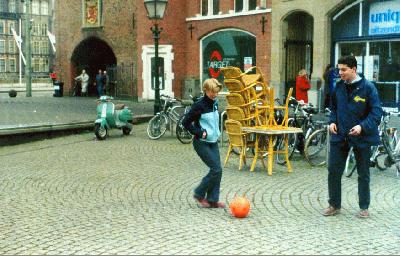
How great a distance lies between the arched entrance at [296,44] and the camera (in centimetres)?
2444

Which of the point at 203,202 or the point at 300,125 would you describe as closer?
the point at 203,202

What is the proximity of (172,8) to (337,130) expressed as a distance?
78.0 feet

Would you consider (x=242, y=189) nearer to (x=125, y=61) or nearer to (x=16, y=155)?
(x=16, y=155)

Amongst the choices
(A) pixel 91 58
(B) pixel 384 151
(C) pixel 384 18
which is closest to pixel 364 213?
(B) pixel 384 151

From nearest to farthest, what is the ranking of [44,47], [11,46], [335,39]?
[335,39], [11,46], [44,47]

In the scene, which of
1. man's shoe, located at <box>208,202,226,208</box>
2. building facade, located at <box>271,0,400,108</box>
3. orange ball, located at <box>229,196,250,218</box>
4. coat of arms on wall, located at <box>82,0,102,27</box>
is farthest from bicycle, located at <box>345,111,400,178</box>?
coat of arms on wall, located at <box>82,0,102,27</box>

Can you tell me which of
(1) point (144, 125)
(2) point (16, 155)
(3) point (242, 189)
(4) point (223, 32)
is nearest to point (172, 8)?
(4) point (223, 32)

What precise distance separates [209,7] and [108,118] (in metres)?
14.3

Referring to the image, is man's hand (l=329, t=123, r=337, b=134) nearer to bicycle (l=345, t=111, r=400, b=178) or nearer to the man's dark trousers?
the man's dark trousers

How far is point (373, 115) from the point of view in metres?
6.66

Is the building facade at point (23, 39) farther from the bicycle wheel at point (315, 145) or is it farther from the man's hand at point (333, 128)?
the man's hand at point (333, 128)

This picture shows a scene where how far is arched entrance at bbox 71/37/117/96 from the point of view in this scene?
121ft

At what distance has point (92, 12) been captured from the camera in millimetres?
34688

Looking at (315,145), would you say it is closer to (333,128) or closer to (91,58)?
(333,128)
